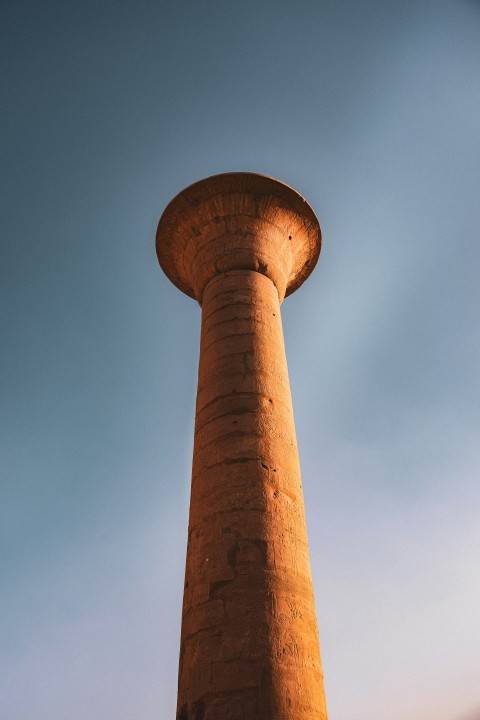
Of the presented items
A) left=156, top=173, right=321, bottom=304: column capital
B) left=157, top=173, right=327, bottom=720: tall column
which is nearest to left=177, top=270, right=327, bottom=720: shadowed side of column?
left=157, top=173, right=327, bottom=720: tall column

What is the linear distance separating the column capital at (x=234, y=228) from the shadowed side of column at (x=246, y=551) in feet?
4.48

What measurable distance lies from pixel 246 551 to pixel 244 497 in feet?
1.63

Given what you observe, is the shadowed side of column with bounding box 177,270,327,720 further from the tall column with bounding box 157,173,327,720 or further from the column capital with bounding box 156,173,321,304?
the column capital with bounding box 156,173,321,304

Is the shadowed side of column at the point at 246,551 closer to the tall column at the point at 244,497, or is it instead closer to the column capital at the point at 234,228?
the tall column at the point at 244,497

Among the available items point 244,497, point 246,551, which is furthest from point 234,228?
point 246,551

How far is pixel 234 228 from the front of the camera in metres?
7.45

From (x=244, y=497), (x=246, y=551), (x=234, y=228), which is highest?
(x=234, y=228)

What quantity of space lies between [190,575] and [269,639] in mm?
996

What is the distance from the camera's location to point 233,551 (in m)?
4.14

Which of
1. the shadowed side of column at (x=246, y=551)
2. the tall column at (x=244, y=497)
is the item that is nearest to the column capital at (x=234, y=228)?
the tall column at (x=244, y=497)

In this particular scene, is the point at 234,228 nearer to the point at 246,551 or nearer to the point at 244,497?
the point at 244,497

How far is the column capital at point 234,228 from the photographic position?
23.6 feet

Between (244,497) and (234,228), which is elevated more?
(234,228)

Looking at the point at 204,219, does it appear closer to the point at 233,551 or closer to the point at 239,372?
the point at 239,372
